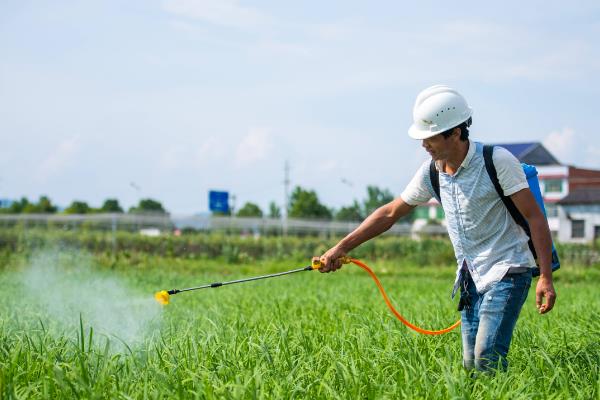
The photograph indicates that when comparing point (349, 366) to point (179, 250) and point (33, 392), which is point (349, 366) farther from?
point (179, 250)

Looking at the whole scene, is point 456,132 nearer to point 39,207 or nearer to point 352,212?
point 352,212

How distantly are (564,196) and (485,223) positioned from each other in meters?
51.5

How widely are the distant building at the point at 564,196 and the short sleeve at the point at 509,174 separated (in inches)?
1575

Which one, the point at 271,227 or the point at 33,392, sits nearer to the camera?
the point at 33,392

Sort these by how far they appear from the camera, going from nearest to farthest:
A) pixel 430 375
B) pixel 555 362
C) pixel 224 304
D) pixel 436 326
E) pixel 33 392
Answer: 1. pixel 33 392
2. pixel 430 375
3. pixel 555 362
4. pixel 436 326
5. pixel 224 304

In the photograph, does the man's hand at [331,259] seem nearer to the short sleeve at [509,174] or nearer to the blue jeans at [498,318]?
the blue jeans at [498,318]

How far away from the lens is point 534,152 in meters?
58.8

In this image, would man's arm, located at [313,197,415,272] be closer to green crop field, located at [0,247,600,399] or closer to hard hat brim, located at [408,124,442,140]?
green crop field, located at [0,247,600,399]

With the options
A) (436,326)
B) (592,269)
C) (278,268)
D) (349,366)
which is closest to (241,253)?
(278,268)

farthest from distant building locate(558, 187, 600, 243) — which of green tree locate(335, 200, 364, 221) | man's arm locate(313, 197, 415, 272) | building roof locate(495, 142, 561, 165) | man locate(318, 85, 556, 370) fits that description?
man locate(318, 85, 556, 370)

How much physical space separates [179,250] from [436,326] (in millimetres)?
21390

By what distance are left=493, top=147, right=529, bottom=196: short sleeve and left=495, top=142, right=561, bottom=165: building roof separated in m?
55.8

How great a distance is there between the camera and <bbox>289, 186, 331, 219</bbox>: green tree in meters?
52.7

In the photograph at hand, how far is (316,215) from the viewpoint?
53562 mm
